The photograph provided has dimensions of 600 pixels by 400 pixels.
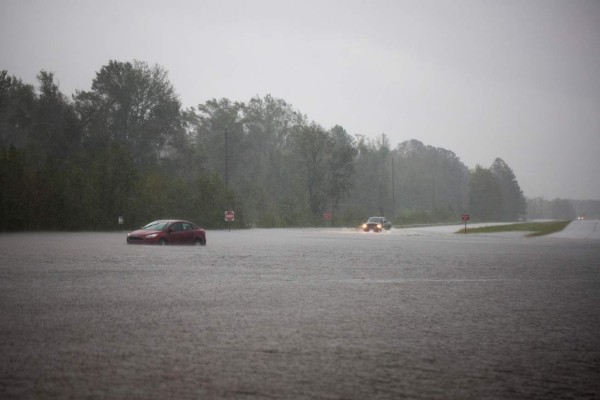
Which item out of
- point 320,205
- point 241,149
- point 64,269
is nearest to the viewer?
point 64,269

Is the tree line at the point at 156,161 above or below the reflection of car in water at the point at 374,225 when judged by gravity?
above

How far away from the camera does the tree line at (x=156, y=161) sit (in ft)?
159

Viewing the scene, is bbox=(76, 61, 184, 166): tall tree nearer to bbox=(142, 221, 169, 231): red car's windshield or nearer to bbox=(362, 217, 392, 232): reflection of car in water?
bbox=(362, 217, 392, 232): reflection of car in water

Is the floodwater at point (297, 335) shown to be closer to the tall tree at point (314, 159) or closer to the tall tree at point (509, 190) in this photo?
the tall tree at point (314, 159)

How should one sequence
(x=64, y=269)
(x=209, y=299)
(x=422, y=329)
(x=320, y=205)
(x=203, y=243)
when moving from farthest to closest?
1. (x=320, y=205)
2. (x=203, y=243)
3. (x=64, y=269)
4. (x=209, y=299)
5. (x=422, y=329)

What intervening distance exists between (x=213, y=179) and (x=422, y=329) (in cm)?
5351

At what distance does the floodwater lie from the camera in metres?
5.44

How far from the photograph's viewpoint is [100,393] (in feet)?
16.9

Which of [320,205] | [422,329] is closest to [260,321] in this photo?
[422,329]

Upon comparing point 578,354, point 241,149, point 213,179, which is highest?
point 241,149

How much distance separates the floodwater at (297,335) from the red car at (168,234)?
1280cm

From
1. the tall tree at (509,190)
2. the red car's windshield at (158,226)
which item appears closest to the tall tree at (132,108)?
the red car's windshield at (158,226)

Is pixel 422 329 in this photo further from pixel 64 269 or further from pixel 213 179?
pixel 213 179

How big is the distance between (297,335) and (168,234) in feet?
72.4
